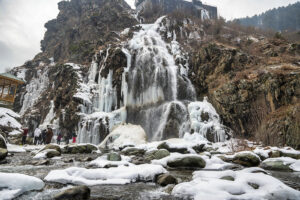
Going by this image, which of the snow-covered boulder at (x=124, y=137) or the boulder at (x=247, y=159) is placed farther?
the snow-covered boulder at (x=124, y=137)

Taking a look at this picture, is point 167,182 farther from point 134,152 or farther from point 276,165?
point 134,152

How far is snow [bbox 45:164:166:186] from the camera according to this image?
4.43 meters

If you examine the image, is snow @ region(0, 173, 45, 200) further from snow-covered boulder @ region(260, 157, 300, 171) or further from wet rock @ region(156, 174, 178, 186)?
snow-covered boulder @ region(260, 157, 300, 171)

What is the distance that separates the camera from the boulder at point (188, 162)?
6.69 metres

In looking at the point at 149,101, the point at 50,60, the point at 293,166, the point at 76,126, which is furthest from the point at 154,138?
the point at 50,60

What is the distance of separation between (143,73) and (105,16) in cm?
2833

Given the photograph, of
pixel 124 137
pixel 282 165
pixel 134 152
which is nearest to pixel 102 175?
pixel 282 165

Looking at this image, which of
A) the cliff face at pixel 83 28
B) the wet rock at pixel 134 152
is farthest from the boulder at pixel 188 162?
the cliff face at pixel 83 28

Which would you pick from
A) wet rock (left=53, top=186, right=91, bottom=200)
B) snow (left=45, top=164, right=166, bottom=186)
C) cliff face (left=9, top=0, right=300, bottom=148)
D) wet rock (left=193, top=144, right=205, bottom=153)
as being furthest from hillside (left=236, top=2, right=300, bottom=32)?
wet rock (left=53, top=186, right=91, bottom=200)

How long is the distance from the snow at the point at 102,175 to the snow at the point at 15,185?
26.4 inches

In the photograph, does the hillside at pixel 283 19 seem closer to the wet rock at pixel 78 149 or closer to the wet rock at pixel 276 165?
the wet rock at pixel 78 149

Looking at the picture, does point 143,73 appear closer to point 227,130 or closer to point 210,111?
point 210,111

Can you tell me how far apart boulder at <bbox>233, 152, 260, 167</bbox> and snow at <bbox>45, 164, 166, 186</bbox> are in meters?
3.85

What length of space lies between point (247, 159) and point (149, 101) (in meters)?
14.5
